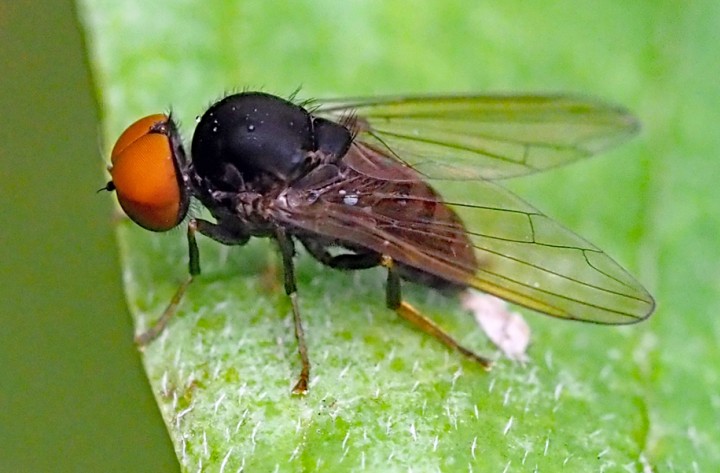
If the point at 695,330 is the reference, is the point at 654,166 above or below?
above

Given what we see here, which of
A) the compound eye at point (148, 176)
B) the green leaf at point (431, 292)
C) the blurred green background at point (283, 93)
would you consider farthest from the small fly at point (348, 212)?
the blurred green background at point (283, 93)

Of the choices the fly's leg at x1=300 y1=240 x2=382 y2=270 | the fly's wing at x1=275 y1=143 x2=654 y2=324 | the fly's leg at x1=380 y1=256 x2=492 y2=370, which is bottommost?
the fly's leg at x1=380 y1=256 x2=492 y2=370

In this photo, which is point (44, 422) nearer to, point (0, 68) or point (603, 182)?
point (0, 68)

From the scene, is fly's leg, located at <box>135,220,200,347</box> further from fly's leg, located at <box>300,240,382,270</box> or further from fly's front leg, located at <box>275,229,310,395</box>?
fly's leg, located at <box>300,240,382,270</box>

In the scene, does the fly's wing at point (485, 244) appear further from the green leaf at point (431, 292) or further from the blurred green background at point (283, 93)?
the blurred green background at point (283, 93)

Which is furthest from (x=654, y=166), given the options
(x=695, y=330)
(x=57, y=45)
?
(x=57, y=45)

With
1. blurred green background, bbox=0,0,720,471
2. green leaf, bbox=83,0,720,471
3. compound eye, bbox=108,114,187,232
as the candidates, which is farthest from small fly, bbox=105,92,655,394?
blurred green background, bbox=0,0,720,471
